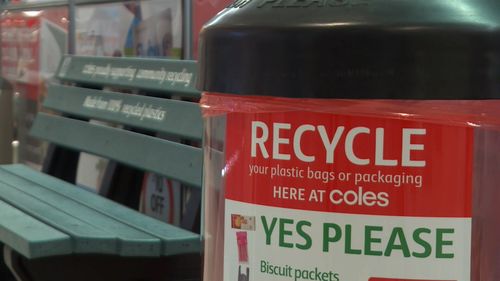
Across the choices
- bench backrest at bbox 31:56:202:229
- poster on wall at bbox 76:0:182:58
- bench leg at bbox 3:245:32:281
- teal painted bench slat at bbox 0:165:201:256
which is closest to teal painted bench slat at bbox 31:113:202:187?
bench backrest at bbox 31:56:202:229

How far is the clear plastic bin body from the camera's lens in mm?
1112

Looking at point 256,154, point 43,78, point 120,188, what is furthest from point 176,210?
point 256,154

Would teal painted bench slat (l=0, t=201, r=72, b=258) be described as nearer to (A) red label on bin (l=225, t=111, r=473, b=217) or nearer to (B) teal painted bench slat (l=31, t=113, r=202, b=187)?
(B) teal painted bench slat (l=31, t=113, r=202, b=187)

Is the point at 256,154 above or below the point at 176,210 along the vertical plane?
above

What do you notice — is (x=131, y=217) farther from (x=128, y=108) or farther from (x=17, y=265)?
(x=128, y=108)

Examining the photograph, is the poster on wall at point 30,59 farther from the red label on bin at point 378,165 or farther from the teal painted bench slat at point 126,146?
the red label on bin at point 378,165

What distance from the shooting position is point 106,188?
11.4 ft

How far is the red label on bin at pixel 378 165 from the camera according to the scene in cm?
111

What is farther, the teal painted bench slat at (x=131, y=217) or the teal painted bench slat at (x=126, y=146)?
the teal painted bench slat at (x=126, y=146)

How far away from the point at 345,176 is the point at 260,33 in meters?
0.22

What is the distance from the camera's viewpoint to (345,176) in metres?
1.12

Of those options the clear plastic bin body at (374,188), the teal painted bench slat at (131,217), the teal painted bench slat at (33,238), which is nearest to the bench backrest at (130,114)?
the teal painted bench slat at (131,217)

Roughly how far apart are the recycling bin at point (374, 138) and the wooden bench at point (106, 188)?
115 centimetres

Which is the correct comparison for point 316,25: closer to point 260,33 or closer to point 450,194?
point 260,33
